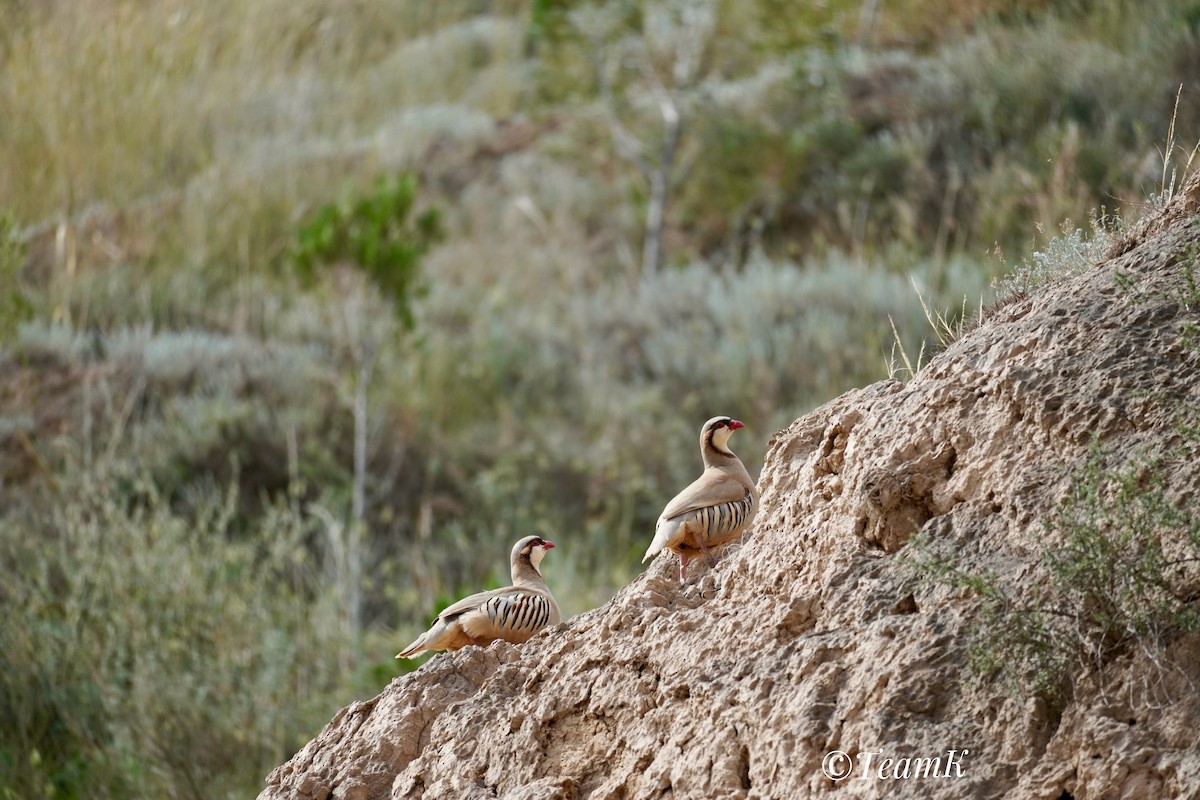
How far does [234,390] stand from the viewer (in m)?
14.6

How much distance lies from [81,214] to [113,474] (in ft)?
20.3

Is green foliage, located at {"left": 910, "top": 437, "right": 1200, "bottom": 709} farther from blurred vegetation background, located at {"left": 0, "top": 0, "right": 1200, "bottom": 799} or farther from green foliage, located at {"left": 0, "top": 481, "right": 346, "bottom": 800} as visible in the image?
green foliage, located at {"left": 0, "top": 481, "right": 346, "bottom": 800}

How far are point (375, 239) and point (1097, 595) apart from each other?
952 cm

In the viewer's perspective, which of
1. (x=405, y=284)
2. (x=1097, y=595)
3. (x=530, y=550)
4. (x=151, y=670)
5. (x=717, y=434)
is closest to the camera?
(x=1097, y=595)

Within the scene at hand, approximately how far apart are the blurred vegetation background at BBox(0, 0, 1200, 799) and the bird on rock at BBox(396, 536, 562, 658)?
4.25 meters

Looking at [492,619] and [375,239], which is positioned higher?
[492,619]

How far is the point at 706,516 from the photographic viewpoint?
4.15 m

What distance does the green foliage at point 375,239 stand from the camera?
1187 cm

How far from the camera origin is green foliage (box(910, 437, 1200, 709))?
2934mm

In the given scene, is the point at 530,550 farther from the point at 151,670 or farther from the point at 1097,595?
the point at 151,670

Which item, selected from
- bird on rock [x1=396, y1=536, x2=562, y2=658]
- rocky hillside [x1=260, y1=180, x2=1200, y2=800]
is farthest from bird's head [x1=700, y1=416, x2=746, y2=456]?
bird on rock [x1=396, y1=536, x2=562, y2=658]

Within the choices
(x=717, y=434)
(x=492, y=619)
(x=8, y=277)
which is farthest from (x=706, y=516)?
(x=8, y=277)

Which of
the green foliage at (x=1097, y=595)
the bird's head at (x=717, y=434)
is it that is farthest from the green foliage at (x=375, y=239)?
the green foliage at (x=1097, y=595)

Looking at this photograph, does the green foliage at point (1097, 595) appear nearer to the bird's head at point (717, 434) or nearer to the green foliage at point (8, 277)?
the bird's head at point (717, 434)
